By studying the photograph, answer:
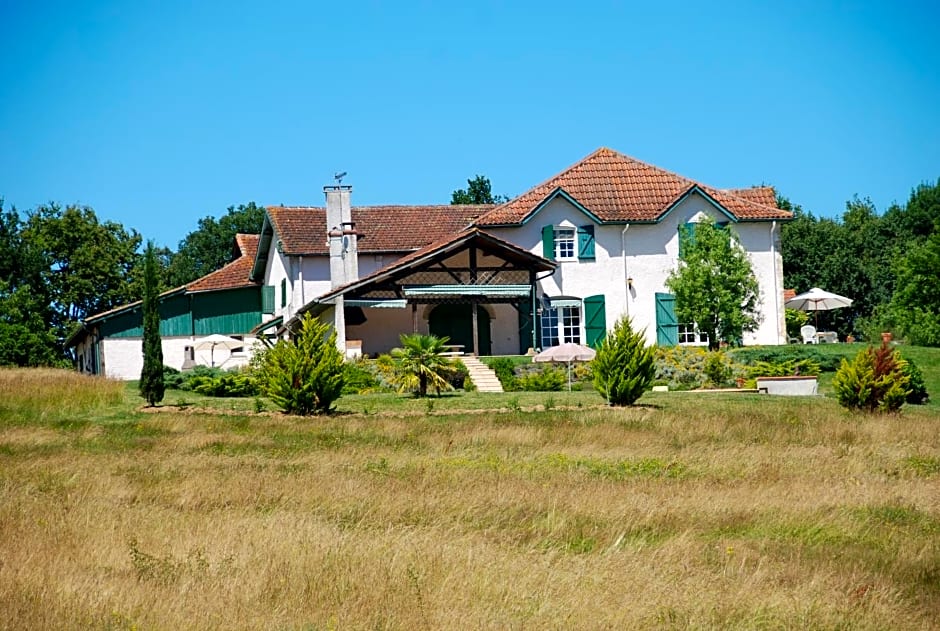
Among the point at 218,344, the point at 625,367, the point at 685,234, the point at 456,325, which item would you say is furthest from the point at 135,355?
the point at 625,367

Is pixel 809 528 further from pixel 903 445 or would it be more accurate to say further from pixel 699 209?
pixel 699 209

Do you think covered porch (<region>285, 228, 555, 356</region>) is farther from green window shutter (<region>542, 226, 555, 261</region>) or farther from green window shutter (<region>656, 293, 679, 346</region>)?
green window shutter (<region>656, 293, 679, 346</region>)

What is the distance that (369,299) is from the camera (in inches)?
1409

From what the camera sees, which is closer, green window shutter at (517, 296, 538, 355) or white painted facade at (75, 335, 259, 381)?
green window shutter at (517, 296, 538, 355)

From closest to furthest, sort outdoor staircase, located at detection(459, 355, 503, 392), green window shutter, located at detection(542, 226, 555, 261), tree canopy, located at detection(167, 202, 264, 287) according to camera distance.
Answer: outdoor staircase, located at detection(459, 355, 503, 392) → green window shutter, located at detection(542, 226, 555, 261) → tree canopy, located at detection(167, 202, 264, 287)

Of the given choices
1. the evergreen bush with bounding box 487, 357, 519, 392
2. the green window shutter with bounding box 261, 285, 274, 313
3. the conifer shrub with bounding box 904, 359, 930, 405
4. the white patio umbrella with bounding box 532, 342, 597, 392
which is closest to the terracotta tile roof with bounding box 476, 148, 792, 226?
the evergreen bush with bounding box 487, 357, 519, 392

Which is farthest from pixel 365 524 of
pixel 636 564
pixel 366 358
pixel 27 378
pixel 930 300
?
pixel 930 300

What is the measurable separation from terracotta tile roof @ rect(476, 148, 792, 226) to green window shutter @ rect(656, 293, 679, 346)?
275cm

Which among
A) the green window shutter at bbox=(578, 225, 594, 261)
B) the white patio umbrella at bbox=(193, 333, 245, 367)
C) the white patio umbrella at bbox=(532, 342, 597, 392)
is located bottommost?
the white patio umbrella at bbox=(532, 342, 597, 392)

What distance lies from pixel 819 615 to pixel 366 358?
2585 centimetres

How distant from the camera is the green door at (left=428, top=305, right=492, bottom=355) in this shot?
127 ft

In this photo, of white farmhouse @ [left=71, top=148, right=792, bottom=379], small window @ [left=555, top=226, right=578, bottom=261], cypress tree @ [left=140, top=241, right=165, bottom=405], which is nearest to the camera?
cypress tree @ [left=140, top=241, right=165, bottom=405]

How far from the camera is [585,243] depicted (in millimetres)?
39250

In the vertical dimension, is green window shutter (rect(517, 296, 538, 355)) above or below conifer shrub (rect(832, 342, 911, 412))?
above
